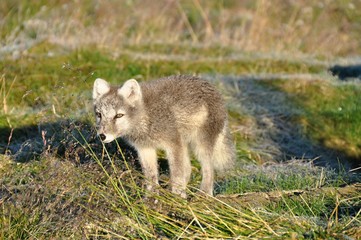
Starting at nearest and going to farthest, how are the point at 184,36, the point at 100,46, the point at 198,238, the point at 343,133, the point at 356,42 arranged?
1. the point at 198,238
2. the point at 343,133
3. the point at 100,46
4. the point at 184,36
5. the point at 356,42

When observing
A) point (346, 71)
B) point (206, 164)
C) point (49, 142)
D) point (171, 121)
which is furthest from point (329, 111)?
point (49, 142)

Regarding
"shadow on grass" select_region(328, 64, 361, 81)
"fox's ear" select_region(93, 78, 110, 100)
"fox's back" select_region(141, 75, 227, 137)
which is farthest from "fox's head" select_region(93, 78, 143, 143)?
"shadow on grass" select_region(328, 64, 361, 81)

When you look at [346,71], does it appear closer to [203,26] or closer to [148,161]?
[148,161]

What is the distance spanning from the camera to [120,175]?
5172 mm

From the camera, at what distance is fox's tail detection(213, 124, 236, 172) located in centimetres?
708

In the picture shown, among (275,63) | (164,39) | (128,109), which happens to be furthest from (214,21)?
(128,109)

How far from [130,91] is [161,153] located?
1.81 metres

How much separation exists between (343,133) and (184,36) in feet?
23.3

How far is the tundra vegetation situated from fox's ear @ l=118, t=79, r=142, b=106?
15.2 inches

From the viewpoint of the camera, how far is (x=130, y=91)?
6.36m

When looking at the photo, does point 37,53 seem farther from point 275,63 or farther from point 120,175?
point 120,175

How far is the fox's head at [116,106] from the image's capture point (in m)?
6.15

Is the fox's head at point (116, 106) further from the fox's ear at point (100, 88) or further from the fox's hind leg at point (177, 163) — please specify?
the fox's hind leg at point (177, 163)

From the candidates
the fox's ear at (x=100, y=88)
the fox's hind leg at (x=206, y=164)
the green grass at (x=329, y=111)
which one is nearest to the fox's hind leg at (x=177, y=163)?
the fox's hind leg at (x=206, y=164)
